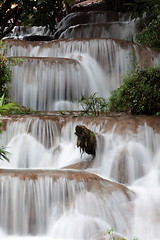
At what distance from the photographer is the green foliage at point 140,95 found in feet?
28.7

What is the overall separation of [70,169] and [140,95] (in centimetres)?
318

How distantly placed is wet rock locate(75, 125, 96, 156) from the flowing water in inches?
7.2

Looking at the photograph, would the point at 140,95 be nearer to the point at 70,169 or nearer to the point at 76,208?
the point at 70,169

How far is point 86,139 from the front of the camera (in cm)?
655

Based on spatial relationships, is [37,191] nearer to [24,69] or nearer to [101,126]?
[101,126]

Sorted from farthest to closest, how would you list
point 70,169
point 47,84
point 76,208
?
1. point 47,84
2. point 70,169
3. point 76,208

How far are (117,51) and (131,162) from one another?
692cm

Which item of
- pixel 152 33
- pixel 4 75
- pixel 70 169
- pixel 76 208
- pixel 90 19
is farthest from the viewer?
pixel 90 19

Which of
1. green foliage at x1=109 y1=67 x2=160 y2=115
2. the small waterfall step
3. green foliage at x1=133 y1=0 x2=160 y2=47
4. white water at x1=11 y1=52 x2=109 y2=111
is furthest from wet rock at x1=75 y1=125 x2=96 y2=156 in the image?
the small waterfall step

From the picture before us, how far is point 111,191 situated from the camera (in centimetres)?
544

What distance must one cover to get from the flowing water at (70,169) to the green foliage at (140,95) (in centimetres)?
121

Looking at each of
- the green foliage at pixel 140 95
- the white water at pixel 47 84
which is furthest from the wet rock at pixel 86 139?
the white water at pixel 47 84

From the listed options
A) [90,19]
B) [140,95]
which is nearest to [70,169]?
[140,95]

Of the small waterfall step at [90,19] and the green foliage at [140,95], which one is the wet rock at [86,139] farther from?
the small waterfall step at [90,19]
